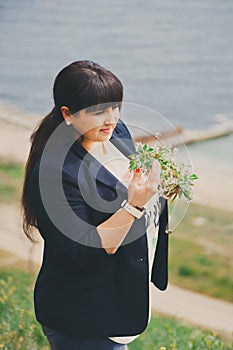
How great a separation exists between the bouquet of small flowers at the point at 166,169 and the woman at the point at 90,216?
3 cm

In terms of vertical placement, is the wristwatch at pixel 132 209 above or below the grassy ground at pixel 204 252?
above

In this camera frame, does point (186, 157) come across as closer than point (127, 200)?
No

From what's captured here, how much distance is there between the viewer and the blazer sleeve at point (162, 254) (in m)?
2.20

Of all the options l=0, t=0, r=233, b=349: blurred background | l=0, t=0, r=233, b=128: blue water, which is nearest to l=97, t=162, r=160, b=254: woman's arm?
l=0, t=0, r=233, b=349: blurred background

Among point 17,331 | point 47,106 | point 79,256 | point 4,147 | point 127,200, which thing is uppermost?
point 127,200

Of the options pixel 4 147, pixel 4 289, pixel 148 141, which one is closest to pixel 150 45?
pixel 148 141

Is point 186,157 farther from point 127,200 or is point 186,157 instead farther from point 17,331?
point 17,331

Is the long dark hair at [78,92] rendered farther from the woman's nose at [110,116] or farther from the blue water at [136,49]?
the blue water at [136,49]

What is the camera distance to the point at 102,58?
2910mm

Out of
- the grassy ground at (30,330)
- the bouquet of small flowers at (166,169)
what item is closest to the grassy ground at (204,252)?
the grassy ground at (30,330)

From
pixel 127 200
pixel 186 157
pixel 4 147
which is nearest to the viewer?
pixel 127 200

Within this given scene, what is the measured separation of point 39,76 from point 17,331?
109 centimetres

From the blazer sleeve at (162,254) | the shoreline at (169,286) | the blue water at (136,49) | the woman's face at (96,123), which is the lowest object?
the shoreline at (169,286)

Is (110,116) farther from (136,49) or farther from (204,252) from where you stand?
(204,252)
